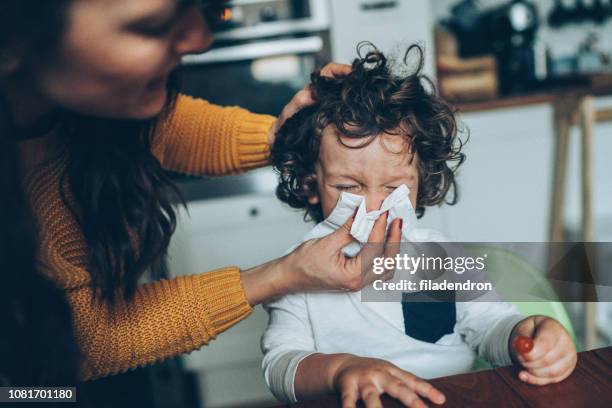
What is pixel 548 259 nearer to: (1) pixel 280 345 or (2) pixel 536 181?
(1) pixel 280 345

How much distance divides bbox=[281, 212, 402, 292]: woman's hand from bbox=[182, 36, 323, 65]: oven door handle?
3.36ft

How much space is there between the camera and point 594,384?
0.53 metres

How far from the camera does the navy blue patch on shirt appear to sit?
0.79 m

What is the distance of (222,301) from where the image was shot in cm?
74

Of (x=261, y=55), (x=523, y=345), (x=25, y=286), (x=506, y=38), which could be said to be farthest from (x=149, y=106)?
(x=506, y=38)

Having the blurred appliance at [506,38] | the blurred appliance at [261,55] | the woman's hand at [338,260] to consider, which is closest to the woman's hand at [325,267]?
the woman's hand at [338,260]

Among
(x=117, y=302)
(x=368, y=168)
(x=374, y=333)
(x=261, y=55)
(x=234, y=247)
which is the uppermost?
(x=261, y=55)

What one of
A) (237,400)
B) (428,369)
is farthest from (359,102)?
(237,400)

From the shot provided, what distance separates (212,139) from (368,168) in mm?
285

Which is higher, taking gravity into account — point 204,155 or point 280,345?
point 204,155

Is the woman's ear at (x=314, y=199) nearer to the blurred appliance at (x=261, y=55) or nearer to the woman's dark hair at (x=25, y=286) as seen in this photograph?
the woman's dark hair at (x=25, y=286)

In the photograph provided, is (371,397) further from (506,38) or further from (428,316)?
(506,38)

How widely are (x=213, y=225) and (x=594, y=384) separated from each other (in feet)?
4.22

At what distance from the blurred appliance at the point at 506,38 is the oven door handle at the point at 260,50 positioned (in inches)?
27.2
